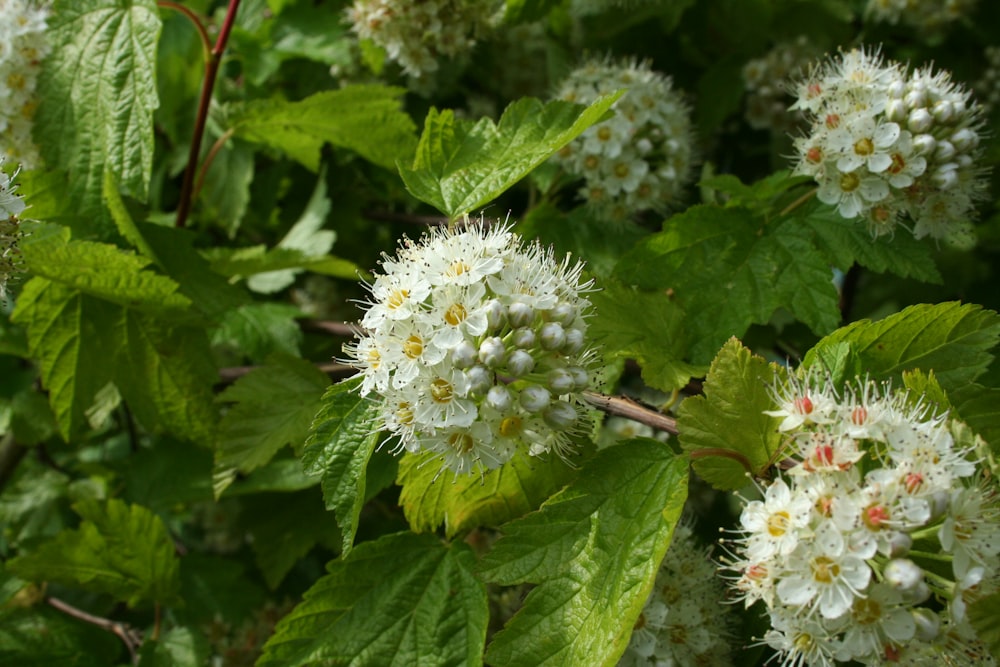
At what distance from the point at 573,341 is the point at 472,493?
531mm

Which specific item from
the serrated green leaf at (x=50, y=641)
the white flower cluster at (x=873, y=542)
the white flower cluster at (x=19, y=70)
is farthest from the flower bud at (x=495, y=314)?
the serrated green leaf at (x=50, y=641)

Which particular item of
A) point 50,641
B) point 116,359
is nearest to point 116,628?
point 50,641

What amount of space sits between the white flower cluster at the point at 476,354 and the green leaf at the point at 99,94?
3.86 feet

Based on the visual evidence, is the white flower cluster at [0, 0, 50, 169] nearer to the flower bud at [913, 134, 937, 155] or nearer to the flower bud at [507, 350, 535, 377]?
the flower bud at [507, 350, 535, 377]

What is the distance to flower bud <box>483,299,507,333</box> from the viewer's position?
174cm

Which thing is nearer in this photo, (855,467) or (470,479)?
(855,467)

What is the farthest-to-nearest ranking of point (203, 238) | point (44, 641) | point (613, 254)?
point (203, 238) < point (613, 254) < point (44, 641)

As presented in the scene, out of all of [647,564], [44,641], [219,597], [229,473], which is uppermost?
[647,564]

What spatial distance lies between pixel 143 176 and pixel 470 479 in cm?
137

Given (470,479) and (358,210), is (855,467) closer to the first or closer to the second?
(470,479)

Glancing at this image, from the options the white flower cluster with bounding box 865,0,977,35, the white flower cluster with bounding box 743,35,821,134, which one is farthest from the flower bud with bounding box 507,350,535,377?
the white flower cluster with bounding box 865,0,977,35

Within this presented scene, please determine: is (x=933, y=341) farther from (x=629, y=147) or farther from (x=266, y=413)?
(x=266, y=413)

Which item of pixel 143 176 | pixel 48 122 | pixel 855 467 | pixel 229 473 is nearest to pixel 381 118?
pixel 143 176

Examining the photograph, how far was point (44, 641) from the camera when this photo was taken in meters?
2.79
